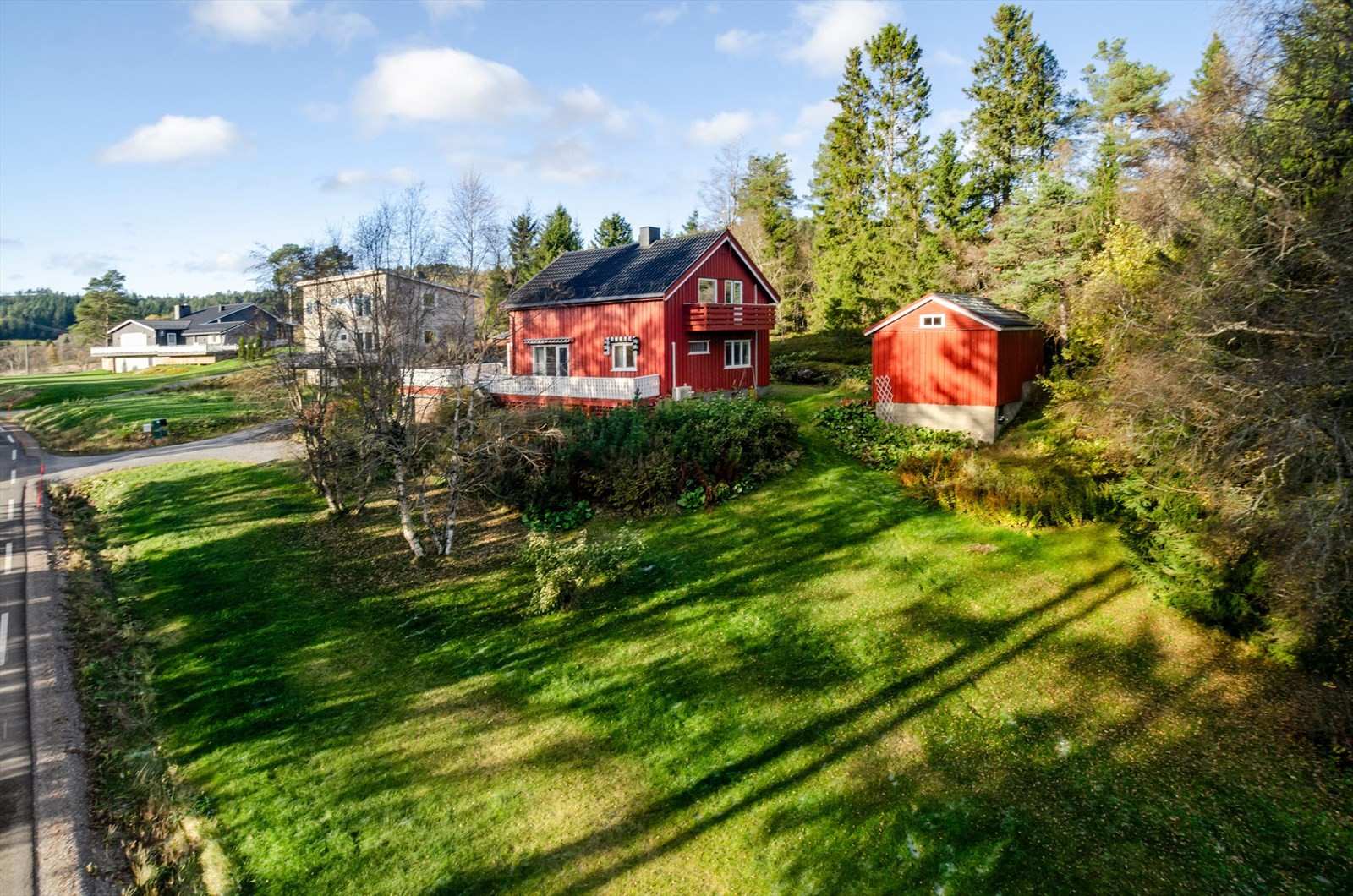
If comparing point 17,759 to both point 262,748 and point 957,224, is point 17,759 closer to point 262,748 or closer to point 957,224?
point 262,748

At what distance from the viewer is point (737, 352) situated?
29.6 m

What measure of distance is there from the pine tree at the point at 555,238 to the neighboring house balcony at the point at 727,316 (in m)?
22.8

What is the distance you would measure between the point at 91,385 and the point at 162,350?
25.8 meters

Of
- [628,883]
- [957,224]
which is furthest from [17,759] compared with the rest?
[957,224]

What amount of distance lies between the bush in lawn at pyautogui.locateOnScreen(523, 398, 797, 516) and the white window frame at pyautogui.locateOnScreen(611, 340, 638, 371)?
7.05 meters

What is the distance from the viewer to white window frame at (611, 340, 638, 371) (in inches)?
1040

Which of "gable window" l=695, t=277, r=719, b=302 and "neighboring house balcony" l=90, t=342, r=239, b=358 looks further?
"neighboring house balcony" l=90, t=342, r=239, b=358

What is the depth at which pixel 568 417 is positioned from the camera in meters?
19.5

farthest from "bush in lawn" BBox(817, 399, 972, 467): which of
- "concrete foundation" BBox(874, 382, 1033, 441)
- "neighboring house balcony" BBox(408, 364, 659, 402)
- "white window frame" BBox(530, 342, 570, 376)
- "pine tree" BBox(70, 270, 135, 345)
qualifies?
"pine tree" BBox(70, 270, 135, 345)

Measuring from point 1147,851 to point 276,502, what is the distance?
21.9 meters

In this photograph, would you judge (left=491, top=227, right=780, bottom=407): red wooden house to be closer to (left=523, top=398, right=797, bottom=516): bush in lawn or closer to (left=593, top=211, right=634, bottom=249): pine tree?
(left=523, top=398, right=797, bottom=516): bush in lawn

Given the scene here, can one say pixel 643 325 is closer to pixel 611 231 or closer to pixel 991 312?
pixel 991 312

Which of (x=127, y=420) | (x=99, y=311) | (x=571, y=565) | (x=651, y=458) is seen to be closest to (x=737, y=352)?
(x=651, y=458)

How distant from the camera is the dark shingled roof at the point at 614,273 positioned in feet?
86.6
